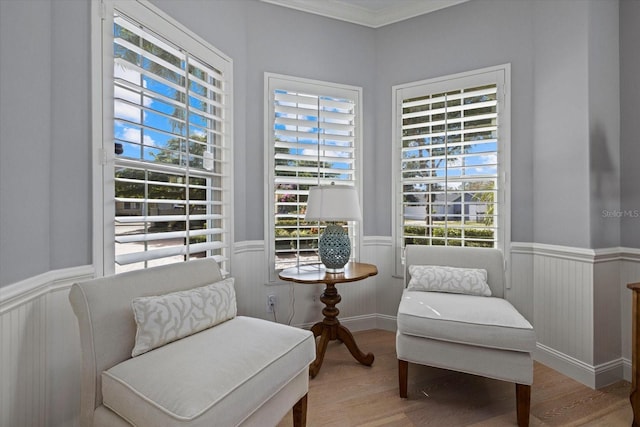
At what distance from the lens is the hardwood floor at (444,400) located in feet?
6.07

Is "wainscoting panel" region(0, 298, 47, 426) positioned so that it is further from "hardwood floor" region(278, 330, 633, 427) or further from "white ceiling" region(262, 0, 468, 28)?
"white ceiling" region(262, 0, 468, 28)

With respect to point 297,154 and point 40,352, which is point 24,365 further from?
point 297,154

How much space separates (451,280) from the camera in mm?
2383

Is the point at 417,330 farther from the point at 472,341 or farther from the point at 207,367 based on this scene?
the point at 207,367

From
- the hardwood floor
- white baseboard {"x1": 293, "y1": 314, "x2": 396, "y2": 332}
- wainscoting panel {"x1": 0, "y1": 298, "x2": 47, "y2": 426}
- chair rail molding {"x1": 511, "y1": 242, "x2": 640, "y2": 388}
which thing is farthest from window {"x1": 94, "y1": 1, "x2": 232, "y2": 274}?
chair rail molding {"x1": 511, "y1": 242, "x2": 640, "y2": 388}

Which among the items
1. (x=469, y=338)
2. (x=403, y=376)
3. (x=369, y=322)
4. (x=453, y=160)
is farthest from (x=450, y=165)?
(x=403, y=376)

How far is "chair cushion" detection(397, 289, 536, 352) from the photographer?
5.93 ft

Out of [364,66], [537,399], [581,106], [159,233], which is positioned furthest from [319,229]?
[581,106]

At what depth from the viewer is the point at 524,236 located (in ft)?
8.66

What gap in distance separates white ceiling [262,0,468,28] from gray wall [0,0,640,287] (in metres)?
0.06

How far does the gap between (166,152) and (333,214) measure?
1.14 meters

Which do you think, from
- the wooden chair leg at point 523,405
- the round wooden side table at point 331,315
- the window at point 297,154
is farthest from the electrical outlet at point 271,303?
the wooden chair leg at point 523,405

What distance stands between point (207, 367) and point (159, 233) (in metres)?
0.94

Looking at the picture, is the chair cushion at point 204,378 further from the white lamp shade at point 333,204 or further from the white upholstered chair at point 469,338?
the white lamp shade at point 333,204
